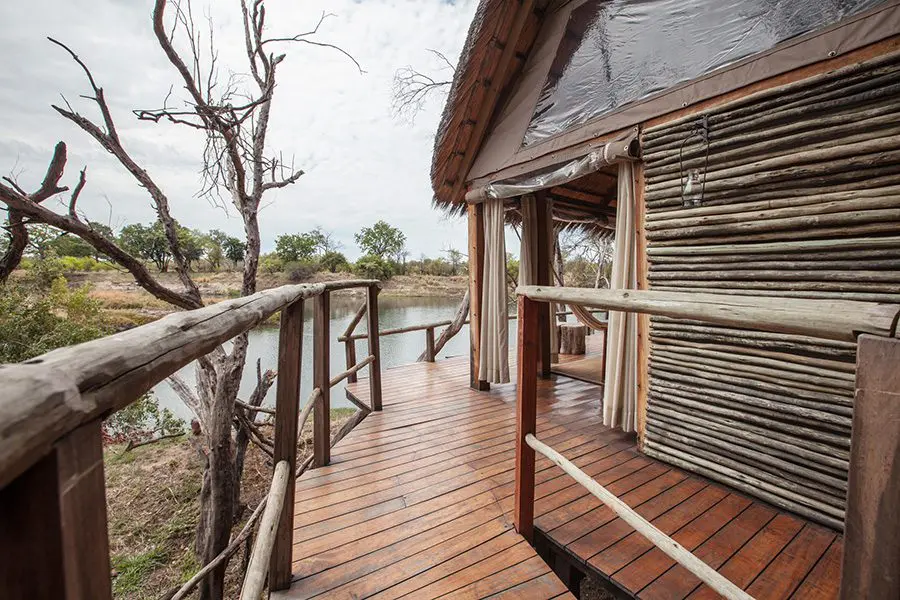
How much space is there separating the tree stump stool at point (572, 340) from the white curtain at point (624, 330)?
3033mm

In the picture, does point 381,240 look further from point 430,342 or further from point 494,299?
point 494,299

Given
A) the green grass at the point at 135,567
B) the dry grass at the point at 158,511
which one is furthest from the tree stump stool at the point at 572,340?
the green grass at the point at 135,567

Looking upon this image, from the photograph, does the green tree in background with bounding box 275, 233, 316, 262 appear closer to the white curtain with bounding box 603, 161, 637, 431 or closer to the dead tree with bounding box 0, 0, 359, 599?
the dead tree with bounding box 0, 0, 359, 599

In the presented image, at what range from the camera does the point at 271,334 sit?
49.2 ft

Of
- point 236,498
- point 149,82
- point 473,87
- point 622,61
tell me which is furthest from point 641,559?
point 149,82

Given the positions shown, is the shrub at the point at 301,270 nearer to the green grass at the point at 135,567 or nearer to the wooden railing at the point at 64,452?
the green grass at the point at 135,567

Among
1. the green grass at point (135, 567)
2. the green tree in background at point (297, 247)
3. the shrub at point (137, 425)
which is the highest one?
the green tree in background at point (297, 247)

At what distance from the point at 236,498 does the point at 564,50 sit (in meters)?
5.32

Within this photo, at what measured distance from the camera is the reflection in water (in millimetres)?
10723

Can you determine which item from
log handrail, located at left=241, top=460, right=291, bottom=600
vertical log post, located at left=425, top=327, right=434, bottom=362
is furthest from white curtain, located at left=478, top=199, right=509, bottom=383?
log handrail, located at left=241, top=460, right=291, bottom=600

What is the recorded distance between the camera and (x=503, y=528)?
1.69 metres

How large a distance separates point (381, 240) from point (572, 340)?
31388mm

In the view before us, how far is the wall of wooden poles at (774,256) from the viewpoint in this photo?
61.4 inches

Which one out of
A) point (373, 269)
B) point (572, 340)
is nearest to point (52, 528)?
point (572, 340)
